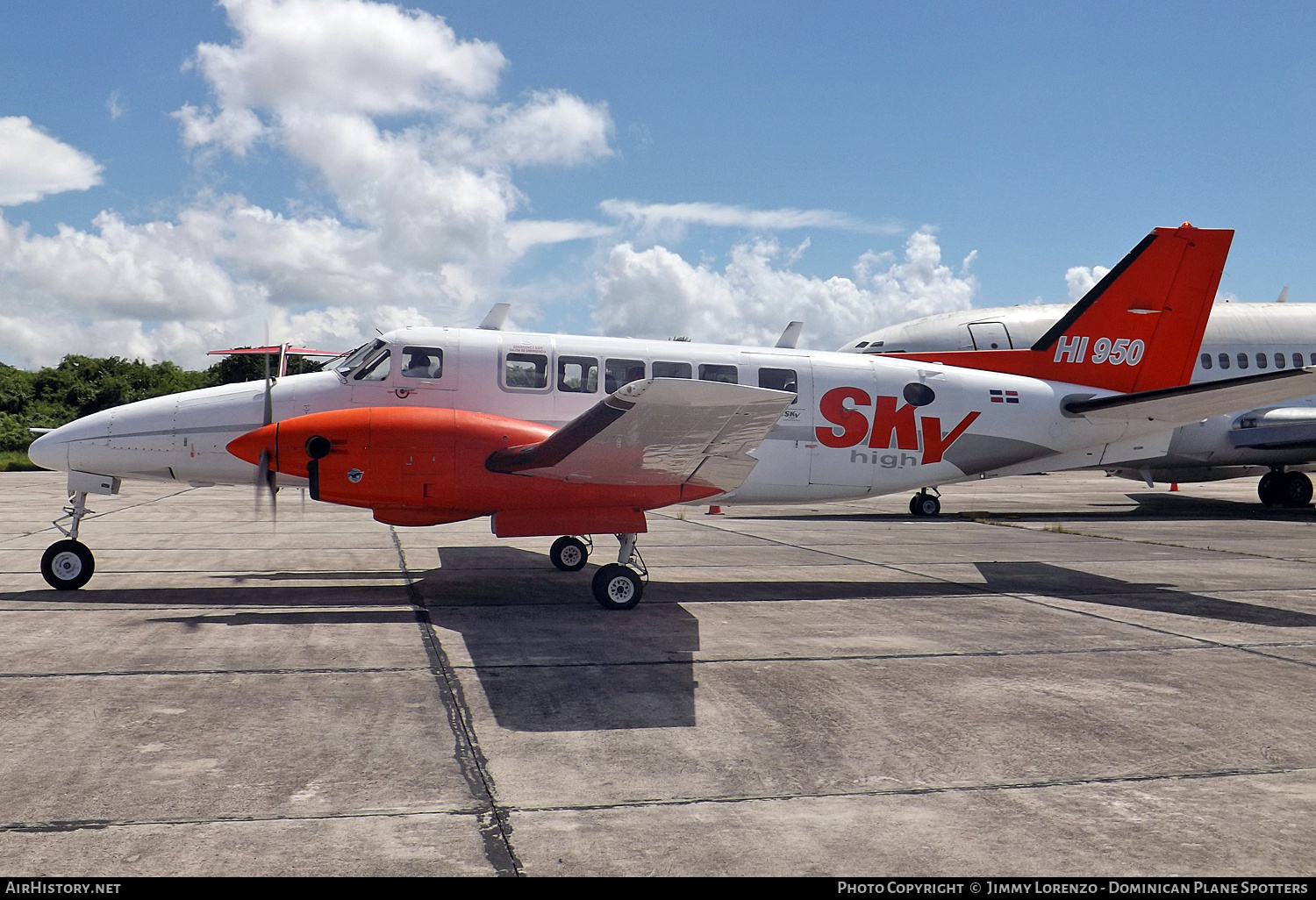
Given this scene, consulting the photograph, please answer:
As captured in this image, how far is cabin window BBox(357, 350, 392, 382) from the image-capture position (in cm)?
1130

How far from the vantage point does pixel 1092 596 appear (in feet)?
37.5

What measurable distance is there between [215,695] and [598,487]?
4804mm

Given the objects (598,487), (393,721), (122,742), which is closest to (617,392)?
(598,487)

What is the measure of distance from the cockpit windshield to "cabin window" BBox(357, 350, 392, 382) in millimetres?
125

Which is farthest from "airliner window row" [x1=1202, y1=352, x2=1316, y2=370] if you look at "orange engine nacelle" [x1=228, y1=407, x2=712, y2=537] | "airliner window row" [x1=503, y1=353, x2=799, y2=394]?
"orange engine nacelle" [x1=228, y1=407, x2=712, y2=537]

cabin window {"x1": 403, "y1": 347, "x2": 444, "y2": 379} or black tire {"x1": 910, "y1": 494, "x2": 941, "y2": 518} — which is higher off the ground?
cabin window {"x1": 403, "y1": 347, "x2": 444, "y2": 379}

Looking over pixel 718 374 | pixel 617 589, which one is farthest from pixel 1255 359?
pixel 617 589

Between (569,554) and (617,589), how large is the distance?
10.2 feet

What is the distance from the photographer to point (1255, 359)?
80.1ft

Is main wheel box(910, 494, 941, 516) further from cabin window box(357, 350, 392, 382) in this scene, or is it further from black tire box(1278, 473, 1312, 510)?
cabin window box(357, 350, 392, 382)

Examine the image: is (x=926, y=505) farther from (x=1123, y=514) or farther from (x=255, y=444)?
(x=255, y=444)

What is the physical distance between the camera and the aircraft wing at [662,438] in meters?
8.59

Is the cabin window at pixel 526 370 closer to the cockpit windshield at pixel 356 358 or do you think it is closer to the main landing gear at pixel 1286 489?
the cockpit windshield at pixel 356 358
